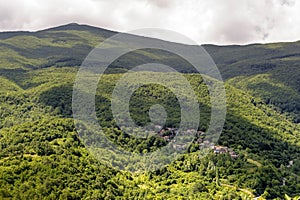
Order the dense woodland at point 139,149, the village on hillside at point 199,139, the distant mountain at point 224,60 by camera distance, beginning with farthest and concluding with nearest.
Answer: the distant mountain at point 224,60
the village on hillside at point 199,139
the dense woodland at point 139,149

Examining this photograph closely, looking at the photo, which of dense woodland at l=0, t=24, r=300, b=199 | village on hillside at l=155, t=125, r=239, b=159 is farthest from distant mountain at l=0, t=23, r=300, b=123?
village on hillside at l=155, t=125, r=239, b=159

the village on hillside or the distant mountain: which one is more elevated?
the distant mountain

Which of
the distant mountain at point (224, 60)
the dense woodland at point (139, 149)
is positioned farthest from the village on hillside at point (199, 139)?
the distant mountain at point (224, 60)

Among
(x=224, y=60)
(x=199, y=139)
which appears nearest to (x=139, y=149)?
(x=199, y=139)

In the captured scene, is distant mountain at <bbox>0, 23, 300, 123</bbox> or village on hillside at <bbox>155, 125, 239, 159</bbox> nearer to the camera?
village on hillside at <bbox>155, 125, 239, 159</bbox>

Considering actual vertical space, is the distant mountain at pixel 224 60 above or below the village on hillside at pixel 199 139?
above

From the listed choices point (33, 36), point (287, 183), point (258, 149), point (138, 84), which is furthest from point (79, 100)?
point (33, 36)

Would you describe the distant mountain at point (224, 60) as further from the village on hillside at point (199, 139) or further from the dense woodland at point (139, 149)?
the village on hillside at point (199, 139)

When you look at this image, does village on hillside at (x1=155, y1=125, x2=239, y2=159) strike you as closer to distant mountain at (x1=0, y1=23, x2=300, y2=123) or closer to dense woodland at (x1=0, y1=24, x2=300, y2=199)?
dense woodland at (x1=0, y1=24, x2=300, y2=199)
